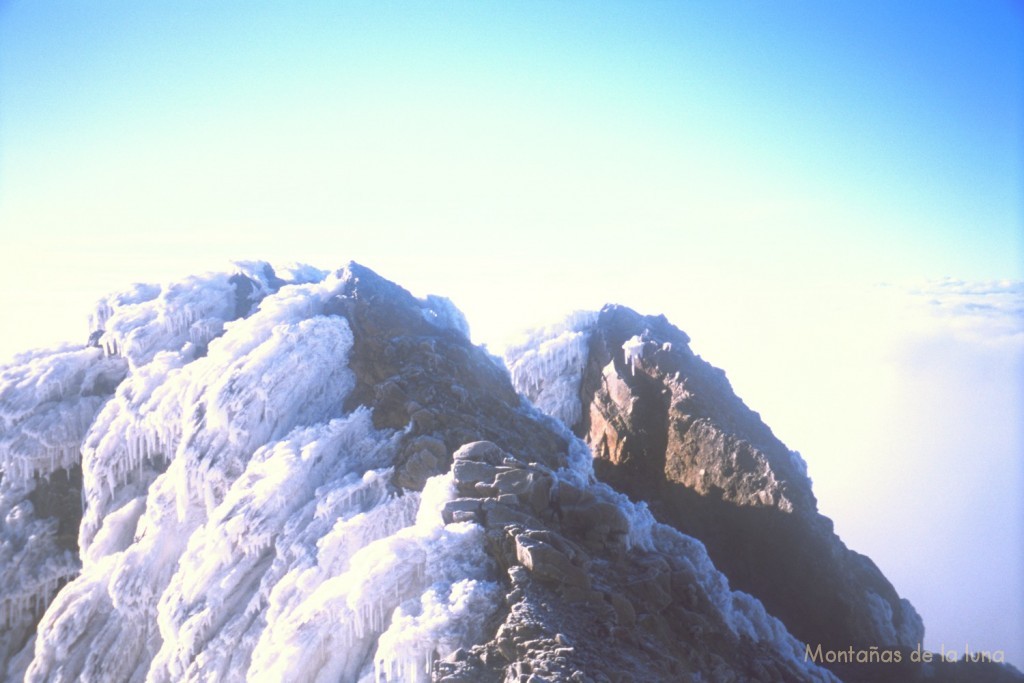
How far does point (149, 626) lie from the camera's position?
61.3 ft

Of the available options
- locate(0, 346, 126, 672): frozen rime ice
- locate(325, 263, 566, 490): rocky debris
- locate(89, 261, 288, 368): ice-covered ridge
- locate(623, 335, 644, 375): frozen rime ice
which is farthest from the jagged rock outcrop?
locate(0, 346, 126, 672): frozen rime ice

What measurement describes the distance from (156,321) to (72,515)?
6.31 m

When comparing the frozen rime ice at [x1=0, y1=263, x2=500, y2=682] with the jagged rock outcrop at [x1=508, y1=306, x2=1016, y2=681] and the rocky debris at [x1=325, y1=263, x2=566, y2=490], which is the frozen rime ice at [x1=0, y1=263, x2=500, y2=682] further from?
the jagged rock outcrop at [x1=508, y1=306, x2=1016, y2=681]

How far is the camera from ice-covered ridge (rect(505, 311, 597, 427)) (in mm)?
28984

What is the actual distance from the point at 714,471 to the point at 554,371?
23.4 ft

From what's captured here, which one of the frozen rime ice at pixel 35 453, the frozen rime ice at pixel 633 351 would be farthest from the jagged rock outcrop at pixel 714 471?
the frozen rime ice at pixel 35 453

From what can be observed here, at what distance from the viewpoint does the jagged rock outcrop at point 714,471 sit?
851 inches

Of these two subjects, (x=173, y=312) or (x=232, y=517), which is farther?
(x=173, y=312)

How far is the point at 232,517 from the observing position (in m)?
17.5

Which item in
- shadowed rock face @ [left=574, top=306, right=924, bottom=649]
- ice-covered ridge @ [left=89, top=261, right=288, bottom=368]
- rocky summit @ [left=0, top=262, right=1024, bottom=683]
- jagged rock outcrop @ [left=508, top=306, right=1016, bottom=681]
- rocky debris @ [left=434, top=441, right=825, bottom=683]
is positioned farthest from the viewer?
ice-covered ridge @ [left=89, top=261, right=288, bottom=368]

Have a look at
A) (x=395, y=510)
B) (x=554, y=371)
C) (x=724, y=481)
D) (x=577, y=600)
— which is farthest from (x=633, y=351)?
(x=577, y=600)

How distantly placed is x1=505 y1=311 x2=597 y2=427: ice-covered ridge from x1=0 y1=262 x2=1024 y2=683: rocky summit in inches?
3.4

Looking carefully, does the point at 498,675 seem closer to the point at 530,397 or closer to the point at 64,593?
the point at 64,593

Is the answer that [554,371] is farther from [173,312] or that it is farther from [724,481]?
[173,312]
